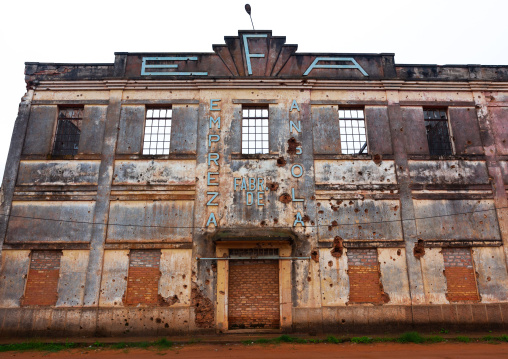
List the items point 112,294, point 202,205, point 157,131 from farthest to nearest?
point 157,131
point 202,205
point 112,294

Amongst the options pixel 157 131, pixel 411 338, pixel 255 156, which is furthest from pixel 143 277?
pixel 411 338

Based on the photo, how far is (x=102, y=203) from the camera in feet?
37.2

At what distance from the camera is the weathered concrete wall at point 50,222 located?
36.3 ft

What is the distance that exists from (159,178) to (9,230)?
489cm

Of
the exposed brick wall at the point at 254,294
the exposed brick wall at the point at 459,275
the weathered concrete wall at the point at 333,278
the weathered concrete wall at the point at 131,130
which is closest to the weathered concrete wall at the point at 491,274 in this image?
the exposed brick wall at the point at 459,275

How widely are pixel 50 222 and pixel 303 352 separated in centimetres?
853

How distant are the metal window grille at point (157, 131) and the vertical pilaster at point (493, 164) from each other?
10.9 m

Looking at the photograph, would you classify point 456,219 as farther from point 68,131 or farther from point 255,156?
point 68,131

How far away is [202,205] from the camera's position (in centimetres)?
1140

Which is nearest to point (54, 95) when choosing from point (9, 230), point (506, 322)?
point (9, 230)

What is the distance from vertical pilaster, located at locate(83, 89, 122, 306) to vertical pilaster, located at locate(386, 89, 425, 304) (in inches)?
372

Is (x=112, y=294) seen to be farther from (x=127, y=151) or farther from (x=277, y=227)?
(x=277, y=227)

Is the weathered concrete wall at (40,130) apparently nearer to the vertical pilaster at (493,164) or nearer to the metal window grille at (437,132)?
the metal window grille at (437,132)

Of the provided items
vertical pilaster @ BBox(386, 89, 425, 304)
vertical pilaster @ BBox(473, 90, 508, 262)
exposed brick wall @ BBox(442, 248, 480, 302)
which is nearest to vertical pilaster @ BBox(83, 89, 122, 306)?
vertical pilaster @ BBox(386, 89, 425, 304)
